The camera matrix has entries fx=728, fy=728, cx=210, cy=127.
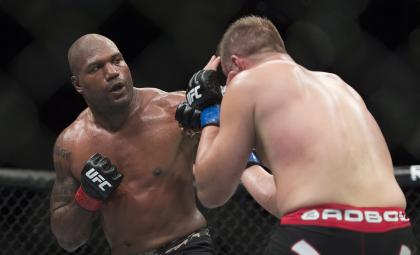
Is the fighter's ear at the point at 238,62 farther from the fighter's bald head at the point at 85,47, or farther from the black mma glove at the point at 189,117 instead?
the fighter's bald head at the point at 85,47

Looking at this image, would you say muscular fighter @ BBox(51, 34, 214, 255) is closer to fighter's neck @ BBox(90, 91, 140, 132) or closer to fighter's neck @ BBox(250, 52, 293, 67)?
fighter's neck @ BBox(90, 91, 140, 132)

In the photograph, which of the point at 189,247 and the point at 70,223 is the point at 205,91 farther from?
the point at 70,223

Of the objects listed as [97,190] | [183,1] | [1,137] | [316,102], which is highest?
[316,102]

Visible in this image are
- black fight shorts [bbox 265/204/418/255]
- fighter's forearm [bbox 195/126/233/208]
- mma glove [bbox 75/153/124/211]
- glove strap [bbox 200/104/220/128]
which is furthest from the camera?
mma glove [bbox 75/153/124/211]

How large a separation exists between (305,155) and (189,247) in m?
0.77

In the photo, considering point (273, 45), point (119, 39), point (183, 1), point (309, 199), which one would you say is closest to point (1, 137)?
point (119, 39)

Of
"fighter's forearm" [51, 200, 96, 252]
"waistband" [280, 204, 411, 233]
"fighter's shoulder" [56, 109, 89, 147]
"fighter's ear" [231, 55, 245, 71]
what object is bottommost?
"fighter's forearm" [51, 200, 96, 252]

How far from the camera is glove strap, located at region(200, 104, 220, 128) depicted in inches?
69.4

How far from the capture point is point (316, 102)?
1.60m

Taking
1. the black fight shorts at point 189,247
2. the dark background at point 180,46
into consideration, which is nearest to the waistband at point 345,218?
the black fight shorts at point 189,247

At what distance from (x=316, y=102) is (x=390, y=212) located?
283 millimetres

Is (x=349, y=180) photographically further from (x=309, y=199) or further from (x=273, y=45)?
(x=273, y=45)

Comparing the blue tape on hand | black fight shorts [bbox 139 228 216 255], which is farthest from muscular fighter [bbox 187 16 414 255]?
black fight shorts [bbox 139 228 216 255]

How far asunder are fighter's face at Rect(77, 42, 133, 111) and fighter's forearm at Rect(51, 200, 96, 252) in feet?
1.11
